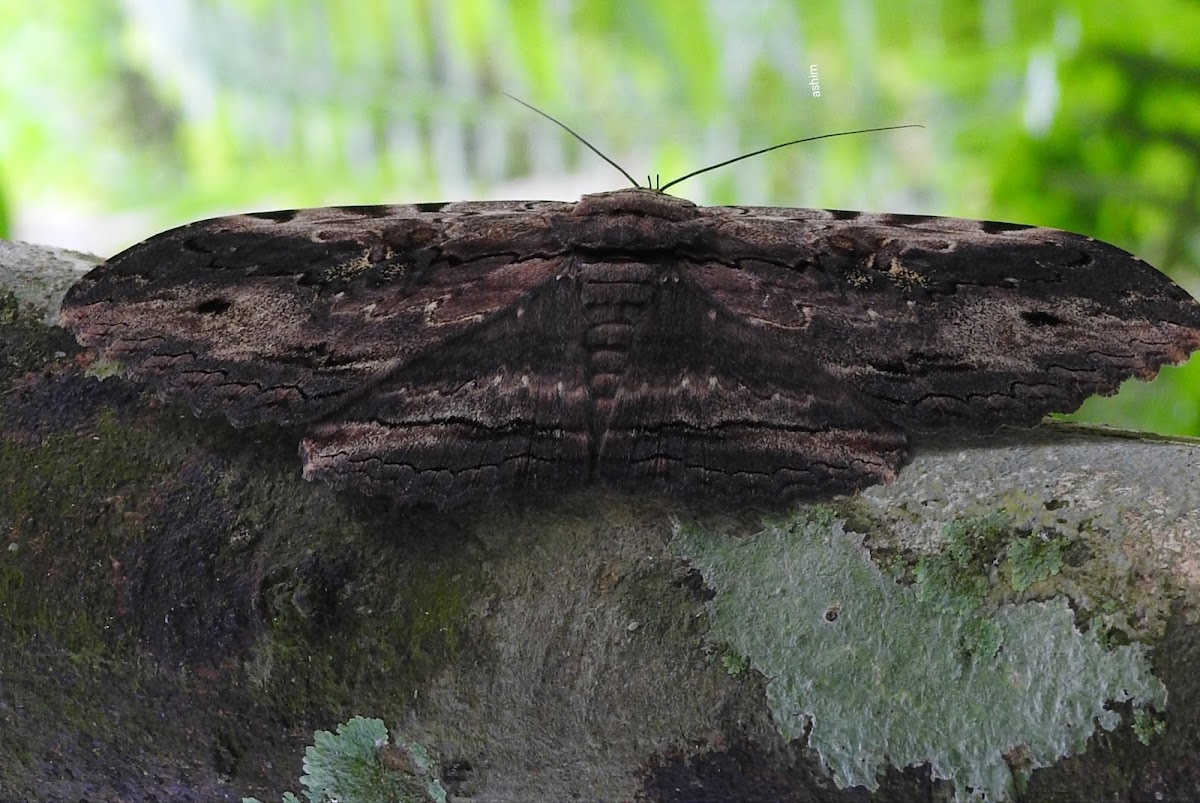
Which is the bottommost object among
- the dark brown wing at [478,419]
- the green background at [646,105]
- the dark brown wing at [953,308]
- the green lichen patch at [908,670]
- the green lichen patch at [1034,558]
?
the green lichen patch at [908,670]

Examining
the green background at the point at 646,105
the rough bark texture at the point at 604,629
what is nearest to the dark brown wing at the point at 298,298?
the rough bark texture at the point at 604,629

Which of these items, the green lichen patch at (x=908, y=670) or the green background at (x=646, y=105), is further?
the green background at (x=646, y=105)

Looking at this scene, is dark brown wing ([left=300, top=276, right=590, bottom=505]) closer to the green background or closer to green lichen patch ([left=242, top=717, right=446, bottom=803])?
A: green lichen patch ([left=242, top=717, right=446, bottom=803])

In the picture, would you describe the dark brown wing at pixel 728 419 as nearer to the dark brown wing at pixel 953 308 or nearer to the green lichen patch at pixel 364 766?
the dark brown wing at pixel 953 308

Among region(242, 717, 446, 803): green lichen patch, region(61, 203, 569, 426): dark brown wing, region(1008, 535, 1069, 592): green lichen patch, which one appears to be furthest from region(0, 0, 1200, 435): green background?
region(242, 717, 446, 803): green lichen patch

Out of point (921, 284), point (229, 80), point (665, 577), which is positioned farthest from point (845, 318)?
point (229, 80)

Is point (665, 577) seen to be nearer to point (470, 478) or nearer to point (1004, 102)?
point (470, 478)
